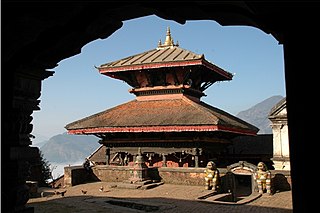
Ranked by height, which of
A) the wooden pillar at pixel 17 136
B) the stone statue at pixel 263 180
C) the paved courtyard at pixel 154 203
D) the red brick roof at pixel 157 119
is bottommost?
the paved courtyard at pixel 154 203

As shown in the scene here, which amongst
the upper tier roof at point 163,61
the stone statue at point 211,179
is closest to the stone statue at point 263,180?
the stone statue at point 211,179

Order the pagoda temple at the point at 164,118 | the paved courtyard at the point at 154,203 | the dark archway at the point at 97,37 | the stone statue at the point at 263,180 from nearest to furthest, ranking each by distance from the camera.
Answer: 1. the dark archway at the point at 97,37
2. the paved courtyard at the point at 154,203
3. the stone statue at the point at 263,180
4. the pagoda temple at the point at 164,118

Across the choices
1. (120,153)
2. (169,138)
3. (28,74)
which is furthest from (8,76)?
(120,153)

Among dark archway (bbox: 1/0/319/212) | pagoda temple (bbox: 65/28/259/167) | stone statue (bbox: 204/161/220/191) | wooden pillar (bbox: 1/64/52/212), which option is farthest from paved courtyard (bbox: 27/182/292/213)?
dark archway (bbox: 1/0/319/212)

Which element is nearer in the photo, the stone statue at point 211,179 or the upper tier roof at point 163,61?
the stone statue at point 211,179

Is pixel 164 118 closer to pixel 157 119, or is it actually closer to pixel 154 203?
pixel 157 119

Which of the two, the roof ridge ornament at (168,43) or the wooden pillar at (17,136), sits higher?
the roof ridge ornament at (168,43)

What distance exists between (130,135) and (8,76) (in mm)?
17018

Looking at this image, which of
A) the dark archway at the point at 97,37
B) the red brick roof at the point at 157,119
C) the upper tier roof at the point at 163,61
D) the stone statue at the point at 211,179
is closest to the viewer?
the dark archway at the point at 97,37

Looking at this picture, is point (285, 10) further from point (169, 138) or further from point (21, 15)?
point (169, 138)

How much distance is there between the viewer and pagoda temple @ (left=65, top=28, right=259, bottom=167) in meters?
19.8

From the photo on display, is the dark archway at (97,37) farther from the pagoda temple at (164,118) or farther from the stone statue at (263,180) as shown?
the pagoda temple at (164,118)

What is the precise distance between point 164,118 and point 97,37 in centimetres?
1602

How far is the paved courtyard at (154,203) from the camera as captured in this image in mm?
12273
